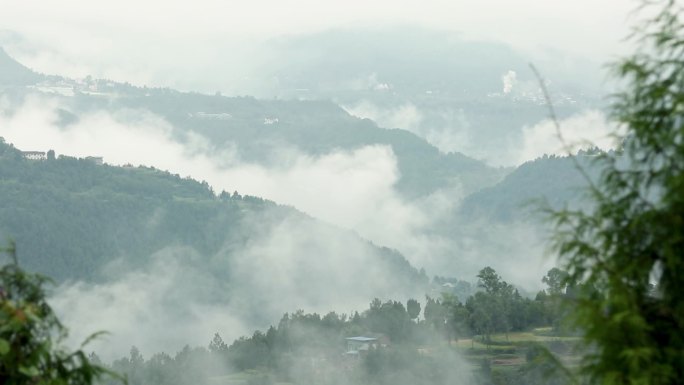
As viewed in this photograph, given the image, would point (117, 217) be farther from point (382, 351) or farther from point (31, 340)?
point (31, 340)

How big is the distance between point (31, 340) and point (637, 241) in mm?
2686

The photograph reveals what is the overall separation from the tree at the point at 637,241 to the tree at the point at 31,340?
2.17 meters

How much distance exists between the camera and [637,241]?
18.2ft

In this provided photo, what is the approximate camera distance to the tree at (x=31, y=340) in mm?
5359

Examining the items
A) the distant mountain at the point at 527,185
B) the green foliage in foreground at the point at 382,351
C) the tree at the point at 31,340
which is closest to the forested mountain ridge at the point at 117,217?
the distant mountain at the point at 527,185

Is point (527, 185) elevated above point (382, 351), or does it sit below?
above

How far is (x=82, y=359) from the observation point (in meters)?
5.62

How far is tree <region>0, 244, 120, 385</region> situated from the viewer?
17.6 ft

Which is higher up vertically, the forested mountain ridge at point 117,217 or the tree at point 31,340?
the forested mountain ridge at point 117,217

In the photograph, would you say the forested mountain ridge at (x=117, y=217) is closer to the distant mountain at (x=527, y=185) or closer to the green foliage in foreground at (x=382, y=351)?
the distant mountain at (x=527, y=185)

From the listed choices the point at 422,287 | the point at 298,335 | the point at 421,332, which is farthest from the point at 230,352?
the point at 422,287

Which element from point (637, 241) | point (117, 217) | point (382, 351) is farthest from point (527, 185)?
point (637, 241)

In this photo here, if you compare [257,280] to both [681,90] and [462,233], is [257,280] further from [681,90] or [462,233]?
[681,90]

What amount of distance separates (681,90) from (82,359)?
292 centimetres
